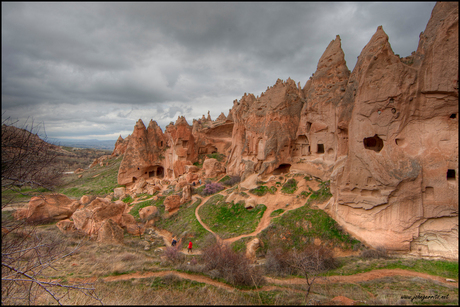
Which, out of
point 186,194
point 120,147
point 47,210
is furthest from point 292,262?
point 120,147

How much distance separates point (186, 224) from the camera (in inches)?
774

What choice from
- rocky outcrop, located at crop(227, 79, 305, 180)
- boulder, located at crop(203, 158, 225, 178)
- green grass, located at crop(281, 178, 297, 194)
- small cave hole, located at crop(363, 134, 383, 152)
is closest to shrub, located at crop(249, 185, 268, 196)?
green grass, located at crop(281, 178, 297, 194)

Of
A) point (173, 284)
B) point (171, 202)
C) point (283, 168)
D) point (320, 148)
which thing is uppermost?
point (320, 148)

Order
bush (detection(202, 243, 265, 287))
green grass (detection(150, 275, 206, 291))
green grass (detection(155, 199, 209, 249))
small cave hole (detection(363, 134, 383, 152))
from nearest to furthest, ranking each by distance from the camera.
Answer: green grass (detection(150, 275, 206, 291)) < bush (detection(202, 243, 265, 287)) < small cave hole (detection(363, 134, 383, 152)) < green grass (detection(155, 199, 209, 249))

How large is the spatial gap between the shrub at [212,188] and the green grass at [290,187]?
8.24 meters

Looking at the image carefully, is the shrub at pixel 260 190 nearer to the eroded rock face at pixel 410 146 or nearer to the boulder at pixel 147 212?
the eroded rock face at pixel 410 146

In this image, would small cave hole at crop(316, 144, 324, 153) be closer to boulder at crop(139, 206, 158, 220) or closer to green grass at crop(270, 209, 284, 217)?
green grass at crop(270, 209, 284, 217)

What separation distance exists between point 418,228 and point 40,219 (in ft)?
90.8

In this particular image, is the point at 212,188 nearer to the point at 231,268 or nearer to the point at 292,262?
the point at 292,262

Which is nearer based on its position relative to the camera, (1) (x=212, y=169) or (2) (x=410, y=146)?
(2) (x=410, y=146)

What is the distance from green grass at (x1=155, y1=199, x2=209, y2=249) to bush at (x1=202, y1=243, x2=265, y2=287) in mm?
5861

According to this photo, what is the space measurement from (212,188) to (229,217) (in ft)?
22.1

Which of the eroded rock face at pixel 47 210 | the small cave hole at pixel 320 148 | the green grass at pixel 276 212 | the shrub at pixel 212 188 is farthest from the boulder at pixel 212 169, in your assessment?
the eroded rock face at pixel 47 210

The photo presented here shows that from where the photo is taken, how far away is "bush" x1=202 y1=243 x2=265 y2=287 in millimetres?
9078
